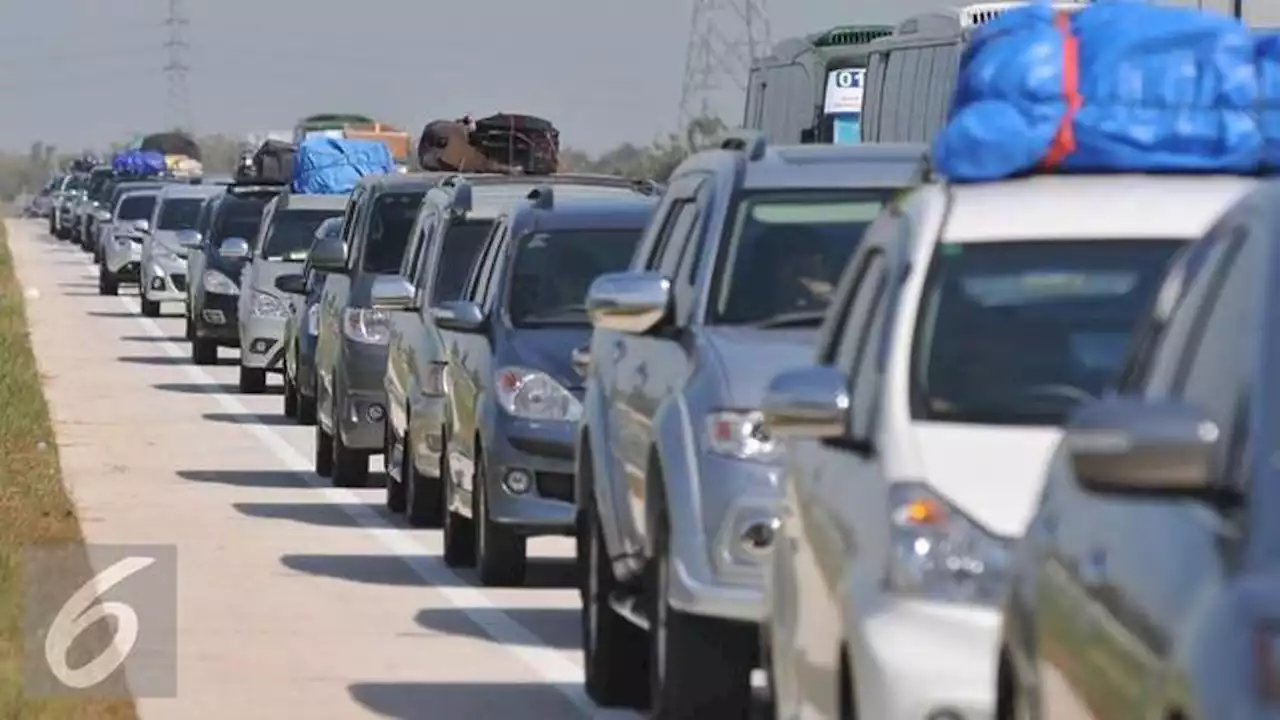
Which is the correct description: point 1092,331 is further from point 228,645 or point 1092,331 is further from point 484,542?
point 484,542

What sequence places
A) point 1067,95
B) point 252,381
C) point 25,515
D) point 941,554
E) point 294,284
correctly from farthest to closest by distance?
point 252,381, point 294,284, point 25,515, point 1067,95, point 941,554

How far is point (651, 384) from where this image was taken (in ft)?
39.9

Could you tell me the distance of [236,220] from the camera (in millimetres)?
38656

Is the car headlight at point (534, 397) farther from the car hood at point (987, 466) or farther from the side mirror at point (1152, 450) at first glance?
the side mirror at point (1152, 450)

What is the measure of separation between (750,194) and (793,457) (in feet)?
10.0

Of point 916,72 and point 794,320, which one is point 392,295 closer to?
point 794,320

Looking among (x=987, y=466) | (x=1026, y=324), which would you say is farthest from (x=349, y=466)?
(x=987, y=466)

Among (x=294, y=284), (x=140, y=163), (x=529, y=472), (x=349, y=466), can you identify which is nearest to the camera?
(x=529, y=472)

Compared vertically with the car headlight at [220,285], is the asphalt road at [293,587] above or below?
above

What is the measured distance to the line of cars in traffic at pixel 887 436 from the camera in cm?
560

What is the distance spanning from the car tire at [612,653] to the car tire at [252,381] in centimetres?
2044

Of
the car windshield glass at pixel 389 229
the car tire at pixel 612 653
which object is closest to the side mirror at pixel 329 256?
the car windshield glass at pixel 389 229

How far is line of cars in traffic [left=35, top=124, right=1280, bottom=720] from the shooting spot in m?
5.60

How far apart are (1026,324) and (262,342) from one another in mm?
24021
